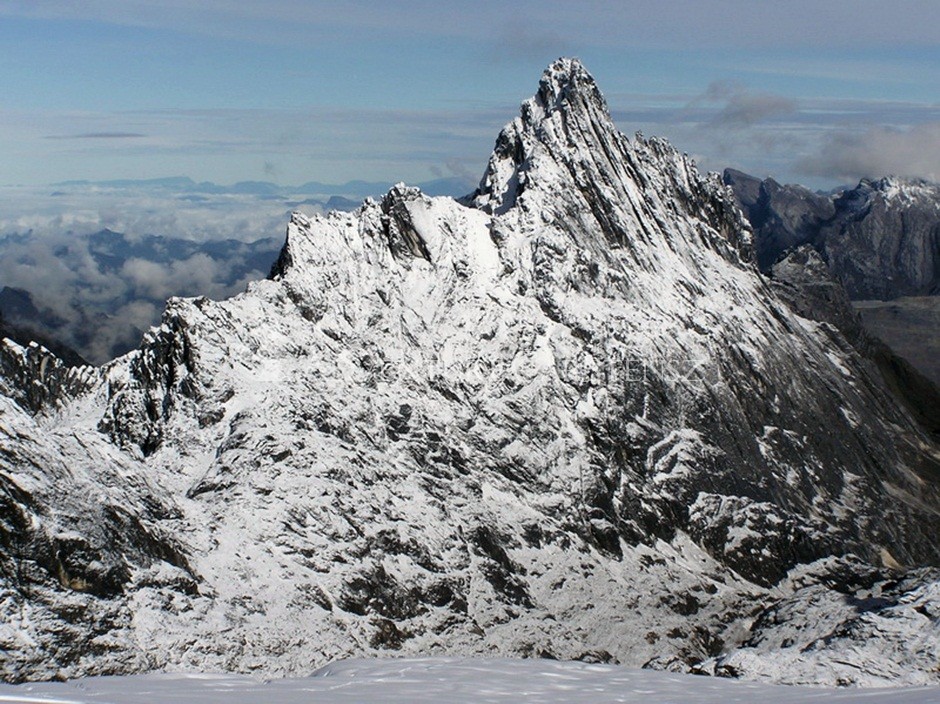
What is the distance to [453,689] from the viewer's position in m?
88.3

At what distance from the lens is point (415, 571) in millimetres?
171125

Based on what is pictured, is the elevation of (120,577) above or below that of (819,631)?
above

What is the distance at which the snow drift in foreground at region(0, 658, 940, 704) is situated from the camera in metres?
81.9

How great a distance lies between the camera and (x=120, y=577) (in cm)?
13325

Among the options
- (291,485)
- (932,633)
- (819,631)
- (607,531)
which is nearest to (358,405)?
(291,485)

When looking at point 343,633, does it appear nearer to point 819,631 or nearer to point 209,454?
point 209,454

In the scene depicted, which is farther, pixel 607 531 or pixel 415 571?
pixel 607 531

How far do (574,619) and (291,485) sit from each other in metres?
49.1

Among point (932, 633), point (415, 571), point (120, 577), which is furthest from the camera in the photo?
point (415, 571)

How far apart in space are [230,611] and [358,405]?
57700 millimetres

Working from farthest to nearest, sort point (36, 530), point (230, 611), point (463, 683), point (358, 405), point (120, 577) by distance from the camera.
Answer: point (358, 405) → point (230, 611) → point (120, 577) → point (36, 530) → point (463, 683)

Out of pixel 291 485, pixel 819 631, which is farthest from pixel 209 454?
pixel 819 631

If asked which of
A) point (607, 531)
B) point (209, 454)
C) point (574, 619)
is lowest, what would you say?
point (574, 619)

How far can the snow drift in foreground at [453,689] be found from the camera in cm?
8194
